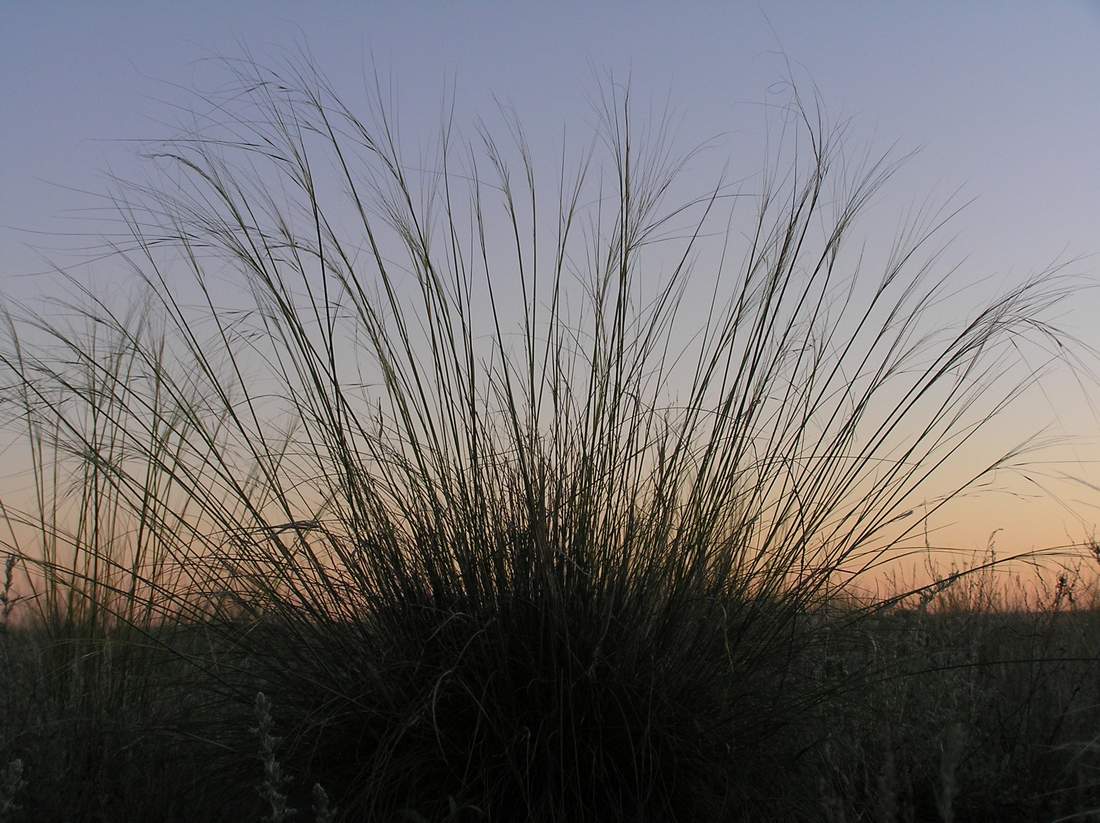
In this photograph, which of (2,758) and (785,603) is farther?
(2,758)

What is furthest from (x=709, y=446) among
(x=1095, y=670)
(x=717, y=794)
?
(x=1095, y=670)

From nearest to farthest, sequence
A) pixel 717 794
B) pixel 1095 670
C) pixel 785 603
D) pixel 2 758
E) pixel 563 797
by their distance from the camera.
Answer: pixel 563 797 → pixel 717 794 → pixel 785 603 → pixel 2 758 → pixel 1095 670

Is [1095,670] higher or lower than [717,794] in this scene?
higher

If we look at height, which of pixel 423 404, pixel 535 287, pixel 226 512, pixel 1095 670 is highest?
pixel 535 287

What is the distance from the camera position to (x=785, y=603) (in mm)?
2246

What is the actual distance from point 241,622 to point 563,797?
37.2 inches

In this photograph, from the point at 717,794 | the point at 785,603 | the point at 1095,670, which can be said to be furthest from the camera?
the point at 1095,670

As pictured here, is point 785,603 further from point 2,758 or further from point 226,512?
point 2,758

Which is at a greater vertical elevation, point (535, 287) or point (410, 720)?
point (535, 287)

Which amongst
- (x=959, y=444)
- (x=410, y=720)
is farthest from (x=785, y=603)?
(x=410, y=720)

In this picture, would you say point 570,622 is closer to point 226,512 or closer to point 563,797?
point 563,797

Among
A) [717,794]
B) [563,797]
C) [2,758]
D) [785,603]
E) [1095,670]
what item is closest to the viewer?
[563,797]

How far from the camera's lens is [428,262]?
2.28 m

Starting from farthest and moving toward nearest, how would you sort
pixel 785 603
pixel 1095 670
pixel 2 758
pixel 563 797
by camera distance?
pixel 1095 670 → pixel 2 758 → pixel 785 603 → pixel 563 797
